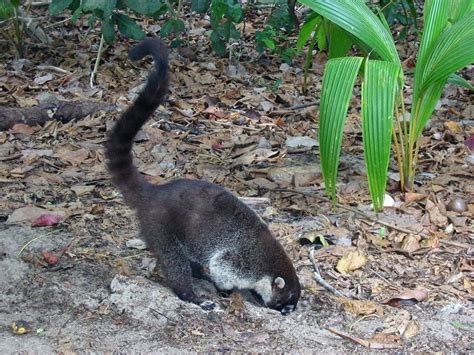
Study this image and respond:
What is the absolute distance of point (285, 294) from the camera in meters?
3.81

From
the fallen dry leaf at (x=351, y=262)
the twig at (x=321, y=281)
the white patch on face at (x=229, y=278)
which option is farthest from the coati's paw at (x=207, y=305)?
the fallen dry leaf at (x=351, y=262)

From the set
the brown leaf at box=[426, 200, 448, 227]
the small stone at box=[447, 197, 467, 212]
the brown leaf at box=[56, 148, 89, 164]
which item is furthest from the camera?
the brown leaf at box=[56, 148, 89, 164]

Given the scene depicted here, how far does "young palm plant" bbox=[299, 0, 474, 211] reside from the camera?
3.86 meters

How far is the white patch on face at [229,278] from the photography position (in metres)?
3.96

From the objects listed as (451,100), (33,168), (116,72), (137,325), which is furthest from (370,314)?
(116,72)

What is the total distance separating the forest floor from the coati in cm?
12

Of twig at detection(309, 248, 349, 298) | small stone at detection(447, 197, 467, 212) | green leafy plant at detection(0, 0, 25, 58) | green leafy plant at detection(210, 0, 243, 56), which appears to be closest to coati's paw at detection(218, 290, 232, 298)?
twig at detection(309, 248, 349, 298)

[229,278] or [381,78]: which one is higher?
[381,78]

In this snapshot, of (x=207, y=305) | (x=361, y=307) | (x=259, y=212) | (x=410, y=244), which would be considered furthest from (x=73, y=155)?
(x=361, y=307)

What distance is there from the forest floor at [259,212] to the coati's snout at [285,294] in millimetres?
55

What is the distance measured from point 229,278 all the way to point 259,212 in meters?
0.80

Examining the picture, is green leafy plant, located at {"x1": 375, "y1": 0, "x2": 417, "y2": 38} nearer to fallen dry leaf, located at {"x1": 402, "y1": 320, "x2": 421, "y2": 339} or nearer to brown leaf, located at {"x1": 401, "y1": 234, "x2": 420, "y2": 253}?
brown leaf, located at {"x1": 401, "y1": 234, "x2": 420, "y2": 253}

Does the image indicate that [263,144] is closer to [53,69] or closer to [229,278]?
[229,278]

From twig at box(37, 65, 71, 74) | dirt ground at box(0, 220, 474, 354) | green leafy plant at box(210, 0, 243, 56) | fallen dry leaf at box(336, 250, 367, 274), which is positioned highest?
green leafy plant at box(210, 0, 243, 56)
